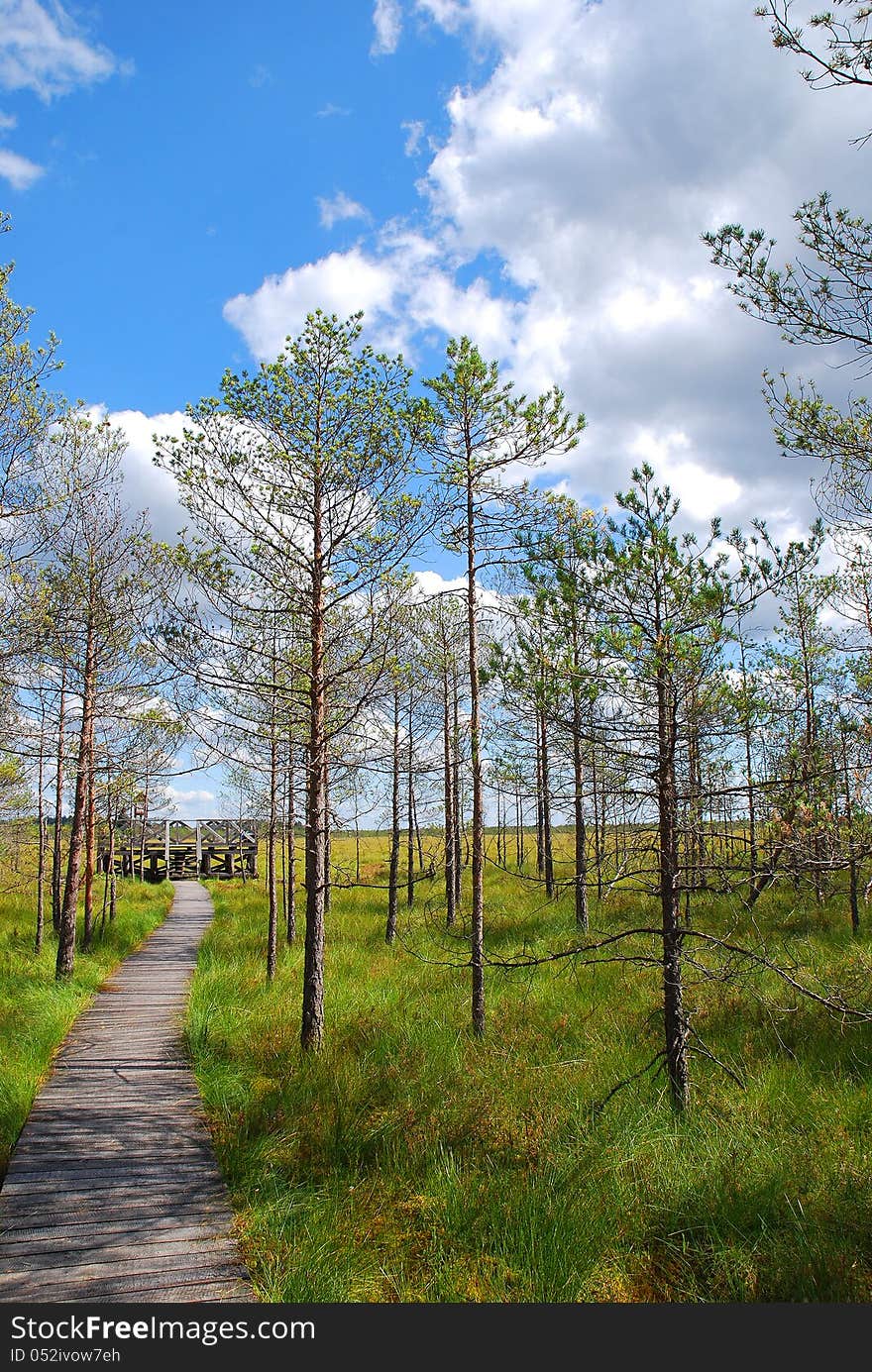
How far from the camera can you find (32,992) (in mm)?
11789

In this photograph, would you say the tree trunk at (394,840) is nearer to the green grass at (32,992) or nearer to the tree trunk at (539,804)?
the tree trunk at (539,804)

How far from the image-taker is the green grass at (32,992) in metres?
7.83

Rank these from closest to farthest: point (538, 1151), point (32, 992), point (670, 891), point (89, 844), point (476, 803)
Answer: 1. point (538, 1151)
2. point (670, 891)
3. point (476, 803)
4. point (32, 992)
5. point (89, 844)

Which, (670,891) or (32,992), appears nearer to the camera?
(670,891)

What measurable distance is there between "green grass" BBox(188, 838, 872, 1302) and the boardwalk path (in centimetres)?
31

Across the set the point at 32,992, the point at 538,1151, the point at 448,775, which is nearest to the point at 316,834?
the point at 538,1151

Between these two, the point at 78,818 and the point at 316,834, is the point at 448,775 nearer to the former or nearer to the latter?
the point at 78,818

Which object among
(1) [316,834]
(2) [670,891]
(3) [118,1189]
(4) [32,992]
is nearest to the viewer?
(3) [118,1189]

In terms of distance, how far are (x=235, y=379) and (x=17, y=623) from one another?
3.86m

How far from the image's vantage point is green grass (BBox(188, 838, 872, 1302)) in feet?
16.4

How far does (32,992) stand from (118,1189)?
6962 mm

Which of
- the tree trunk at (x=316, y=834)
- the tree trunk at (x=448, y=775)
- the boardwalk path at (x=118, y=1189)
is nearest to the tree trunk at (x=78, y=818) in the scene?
the boardwalk path at (x=118, y=1189)

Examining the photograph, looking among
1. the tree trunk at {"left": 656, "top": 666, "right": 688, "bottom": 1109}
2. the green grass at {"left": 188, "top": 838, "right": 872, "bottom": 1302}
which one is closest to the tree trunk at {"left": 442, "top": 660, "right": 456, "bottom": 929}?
the green grass at {"left": 188, "top": 838, "right": 872, "bottom": 1302}

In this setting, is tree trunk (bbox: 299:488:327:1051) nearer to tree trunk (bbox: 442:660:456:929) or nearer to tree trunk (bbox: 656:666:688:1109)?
tree trunk (bbox: 656:666:688:1109)
